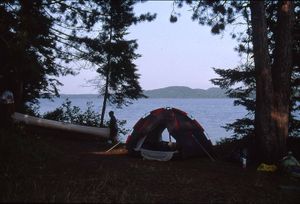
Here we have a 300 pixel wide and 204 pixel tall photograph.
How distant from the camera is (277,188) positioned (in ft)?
23.9

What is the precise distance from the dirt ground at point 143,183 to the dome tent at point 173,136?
35.4 inches

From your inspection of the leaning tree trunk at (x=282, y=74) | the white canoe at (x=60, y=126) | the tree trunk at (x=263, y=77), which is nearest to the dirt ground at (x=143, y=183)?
the tree trunk at (x=263, y=77)

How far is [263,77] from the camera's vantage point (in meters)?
9.55

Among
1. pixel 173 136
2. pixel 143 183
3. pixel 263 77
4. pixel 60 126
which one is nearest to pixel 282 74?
Result: pixel 263 77

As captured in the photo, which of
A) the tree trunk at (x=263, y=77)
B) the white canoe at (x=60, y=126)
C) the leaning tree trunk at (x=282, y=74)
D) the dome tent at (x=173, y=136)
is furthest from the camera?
the white canoe at (x=60, y=126)

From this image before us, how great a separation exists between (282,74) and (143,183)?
17.8ft

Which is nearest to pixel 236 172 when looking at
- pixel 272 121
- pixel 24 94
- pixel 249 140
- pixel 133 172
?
pixel 272 121

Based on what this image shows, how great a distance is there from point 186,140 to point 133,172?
307 centimetres

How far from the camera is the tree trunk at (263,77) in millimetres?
9438

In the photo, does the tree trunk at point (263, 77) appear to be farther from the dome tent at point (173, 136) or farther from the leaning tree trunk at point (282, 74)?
the dome tent at point (173, 136)

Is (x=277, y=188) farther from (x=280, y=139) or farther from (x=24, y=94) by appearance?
(x=24, y=94)

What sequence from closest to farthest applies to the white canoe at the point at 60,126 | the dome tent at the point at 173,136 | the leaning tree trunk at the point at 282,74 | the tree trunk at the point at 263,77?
the tree trunk at the point at 263,77, the leaning tree trunk at the point at 282,74, the dome tent at the point at 173,136, the white canoe at the point at 60,126

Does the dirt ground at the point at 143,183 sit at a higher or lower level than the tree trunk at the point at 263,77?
lower

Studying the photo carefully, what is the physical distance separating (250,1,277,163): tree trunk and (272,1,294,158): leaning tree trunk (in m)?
0.22
